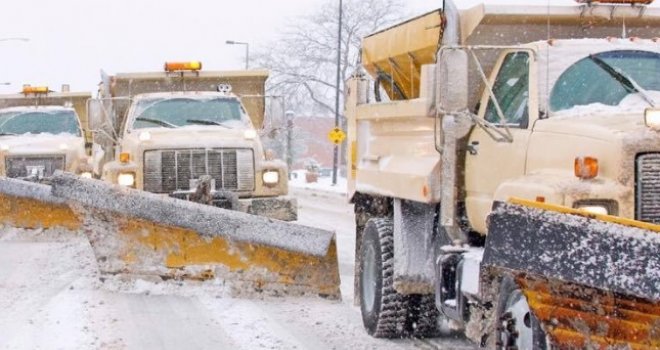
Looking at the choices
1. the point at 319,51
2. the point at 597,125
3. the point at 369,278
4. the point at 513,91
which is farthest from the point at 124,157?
the point at 319,51

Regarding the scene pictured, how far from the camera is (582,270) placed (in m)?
4.39

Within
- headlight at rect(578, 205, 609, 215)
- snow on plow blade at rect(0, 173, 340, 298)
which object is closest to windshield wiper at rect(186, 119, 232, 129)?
snow on plow blade at rect(0, 173, 340, 298)

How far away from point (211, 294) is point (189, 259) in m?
0.34

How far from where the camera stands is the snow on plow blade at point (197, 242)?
9.16 m

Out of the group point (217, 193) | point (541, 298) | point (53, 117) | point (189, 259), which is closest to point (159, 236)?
point (189, 259)

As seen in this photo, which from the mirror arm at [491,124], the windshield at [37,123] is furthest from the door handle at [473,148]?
the windshield at [37,123]

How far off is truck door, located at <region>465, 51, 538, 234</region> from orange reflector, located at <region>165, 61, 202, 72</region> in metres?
8.81

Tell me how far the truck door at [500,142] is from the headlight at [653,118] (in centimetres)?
90

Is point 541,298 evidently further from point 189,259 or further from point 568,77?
point 189,259

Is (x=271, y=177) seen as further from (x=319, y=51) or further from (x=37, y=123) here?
(x=319, y=51)

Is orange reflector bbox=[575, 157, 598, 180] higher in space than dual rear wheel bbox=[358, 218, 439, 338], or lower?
higher

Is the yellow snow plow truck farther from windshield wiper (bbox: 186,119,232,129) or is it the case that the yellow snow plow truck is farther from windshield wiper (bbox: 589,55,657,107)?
windshield wiper (bbox: 186,119,232,129)

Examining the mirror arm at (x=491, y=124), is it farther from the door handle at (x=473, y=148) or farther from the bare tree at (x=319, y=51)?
the bare tree at (x=319, y=51)

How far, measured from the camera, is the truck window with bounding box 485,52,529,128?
20.8 ft
